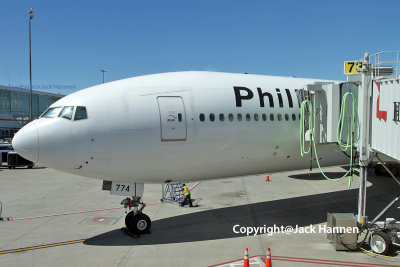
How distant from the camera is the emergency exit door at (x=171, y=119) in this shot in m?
10.9

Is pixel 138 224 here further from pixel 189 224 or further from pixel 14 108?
pixel 14 108

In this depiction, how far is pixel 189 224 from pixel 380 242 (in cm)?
633

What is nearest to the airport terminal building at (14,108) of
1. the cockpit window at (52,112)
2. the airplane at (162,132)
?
the cockpit window at (52,112)

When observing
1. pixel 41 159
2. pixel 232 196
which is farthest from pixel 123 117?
pixel 232 196

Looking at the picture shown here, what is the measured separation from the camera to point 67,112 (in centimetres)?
1055

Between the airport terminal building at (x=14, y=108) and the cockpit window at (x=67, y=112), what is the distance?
2966 inches

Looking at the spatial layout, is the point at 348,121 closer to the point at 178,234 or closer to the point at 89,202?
the point at 178,234

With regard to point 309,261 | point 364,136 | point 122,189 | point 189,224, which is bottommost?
point 189,224

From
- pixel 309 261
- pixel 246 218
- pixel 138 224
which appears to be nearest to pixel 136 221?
pixel 138 224

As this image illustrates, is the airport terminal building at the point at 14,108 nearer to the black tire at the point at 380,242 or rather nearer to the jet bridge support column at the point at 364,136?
the jet bridge support column at the point at 364,136

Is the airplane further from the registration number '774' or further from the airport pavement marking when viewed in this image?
the airport pavement marking

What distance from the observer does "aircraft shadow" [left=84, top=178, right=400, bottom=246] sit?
11.6 m

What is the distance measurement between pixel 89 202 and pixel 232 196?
286 inches

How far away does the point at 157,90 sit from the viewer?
446 inches
